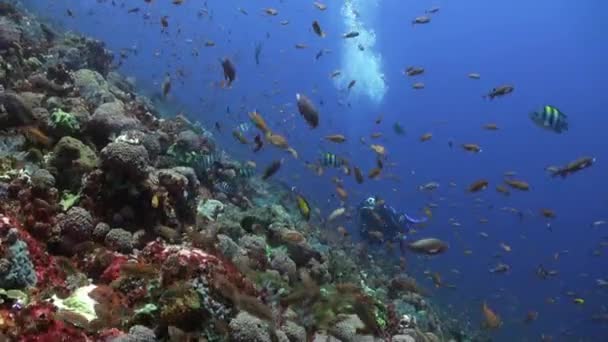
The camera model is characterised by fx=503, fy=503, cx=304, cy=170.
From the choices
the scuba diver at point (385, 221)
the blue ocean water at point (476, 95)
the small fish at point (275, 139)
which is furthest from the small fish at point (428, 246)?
the blue ocean water at point (476, 95)

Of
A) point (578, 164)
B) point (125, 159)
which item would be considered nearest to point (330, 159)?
point (578, 164)

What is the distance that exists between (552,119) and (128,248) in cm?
711

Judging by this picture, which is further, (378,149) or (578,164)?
(378,149)

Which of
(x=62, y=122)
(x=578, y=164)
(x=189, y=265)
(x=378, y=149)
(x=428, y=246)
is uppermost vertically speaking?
(x=62, y=122)

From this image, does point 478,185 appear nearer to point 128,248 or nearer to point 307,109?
point 307,109

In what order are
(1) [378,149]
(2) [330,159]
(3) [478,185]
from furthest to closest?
1. (1) [378,149]
2. (3) [478,185]
3. (2) [330,159]

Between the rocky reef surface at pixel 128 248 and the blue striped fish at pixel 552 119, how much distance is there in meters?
4.18

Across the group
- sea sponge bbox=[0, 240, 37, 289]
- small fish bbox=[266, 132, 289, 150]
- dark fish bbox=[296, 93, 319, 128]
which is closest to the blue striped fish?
dark fish bbox=[296, 93, 319, 128]

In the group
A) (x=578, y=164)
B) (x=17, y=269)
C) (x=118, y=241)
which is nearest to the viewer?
(x=17, y=269)

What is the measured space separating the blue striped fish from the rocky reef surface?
4.18 meters

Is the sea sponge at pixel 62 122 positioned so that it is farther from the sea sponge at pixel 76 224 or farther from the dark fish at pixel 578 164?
the dark fish at pixel 578 164

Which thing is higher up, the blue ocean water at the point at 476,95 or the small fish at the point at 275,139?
the small fish at the point at 275,139

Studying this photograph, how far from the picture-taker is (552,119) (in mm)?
8625

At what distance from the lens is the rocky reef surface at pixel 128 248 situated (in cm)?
464
